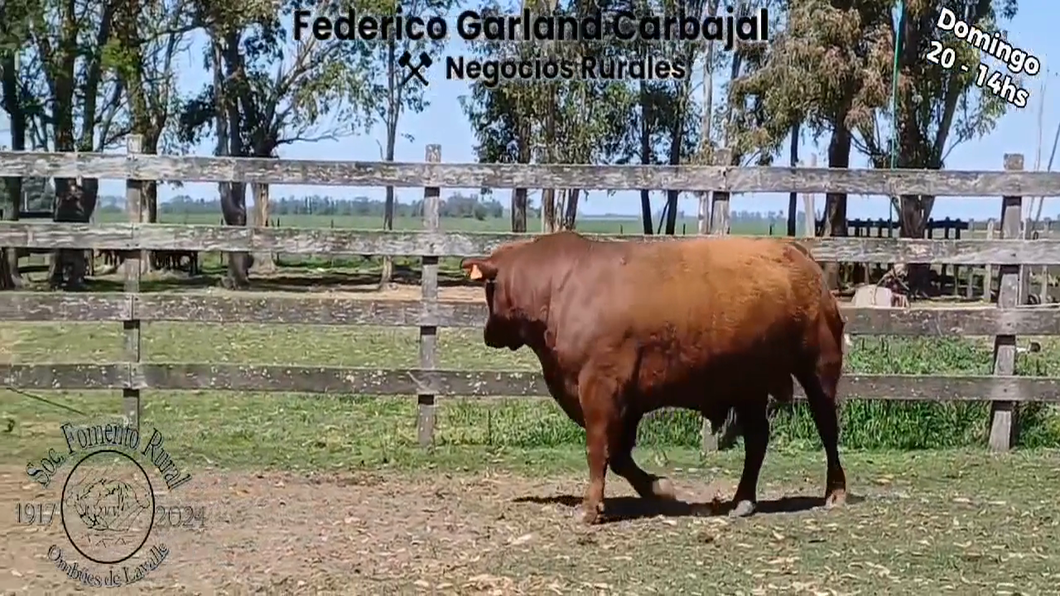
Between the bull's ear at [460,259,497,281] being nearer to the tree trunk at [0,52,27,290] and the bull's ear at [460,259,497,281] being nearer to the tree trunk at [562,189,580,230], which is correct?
the tree trunk at [0,52,27,290]

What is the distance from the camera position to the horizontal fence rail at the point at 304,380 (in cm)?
862

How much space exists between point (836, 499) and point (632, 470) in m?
1.11

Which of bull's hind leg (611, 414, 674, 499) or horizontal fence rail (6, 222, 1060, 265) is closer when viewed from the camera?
bull's hind leg (611, 414, 674, 499)

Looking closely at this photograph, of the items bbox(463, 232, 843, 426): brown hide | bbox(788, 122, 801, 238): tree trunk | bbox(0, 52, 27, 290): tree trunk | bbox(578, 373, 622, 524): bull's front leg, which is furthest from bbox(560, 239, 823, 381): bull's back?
bbox(0, 52, 27, 290): tree trunk

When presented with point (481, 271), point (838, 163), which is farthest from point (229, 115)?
point (481, 271)

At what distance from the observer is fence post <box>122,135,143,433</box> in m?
8.70

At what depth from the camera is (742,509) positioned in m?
6.89

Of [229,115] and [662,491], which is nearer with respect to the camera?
[662,491]

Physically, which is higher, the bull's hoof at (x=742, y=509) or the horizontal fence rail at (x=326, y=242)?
the horizontal fence rail at (x=326, y=242)

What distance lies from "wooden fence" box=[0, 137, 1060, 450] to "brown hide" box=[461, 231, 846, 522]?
1.55 meters

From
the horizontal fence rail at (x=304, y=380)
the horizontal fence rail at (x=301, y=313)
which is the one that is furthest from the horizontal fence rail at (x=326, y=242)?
the horizontal fence rail at (x=304, y=380)

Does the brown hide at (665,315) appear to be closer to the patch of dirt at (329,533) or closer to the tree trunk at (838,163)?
the patch of dirt at (329,533)

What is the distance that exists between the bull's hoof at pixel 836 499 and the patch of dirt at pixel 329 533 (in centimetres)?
69

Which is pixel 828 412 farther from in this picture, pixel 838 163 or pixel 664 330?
pixel 838 163
